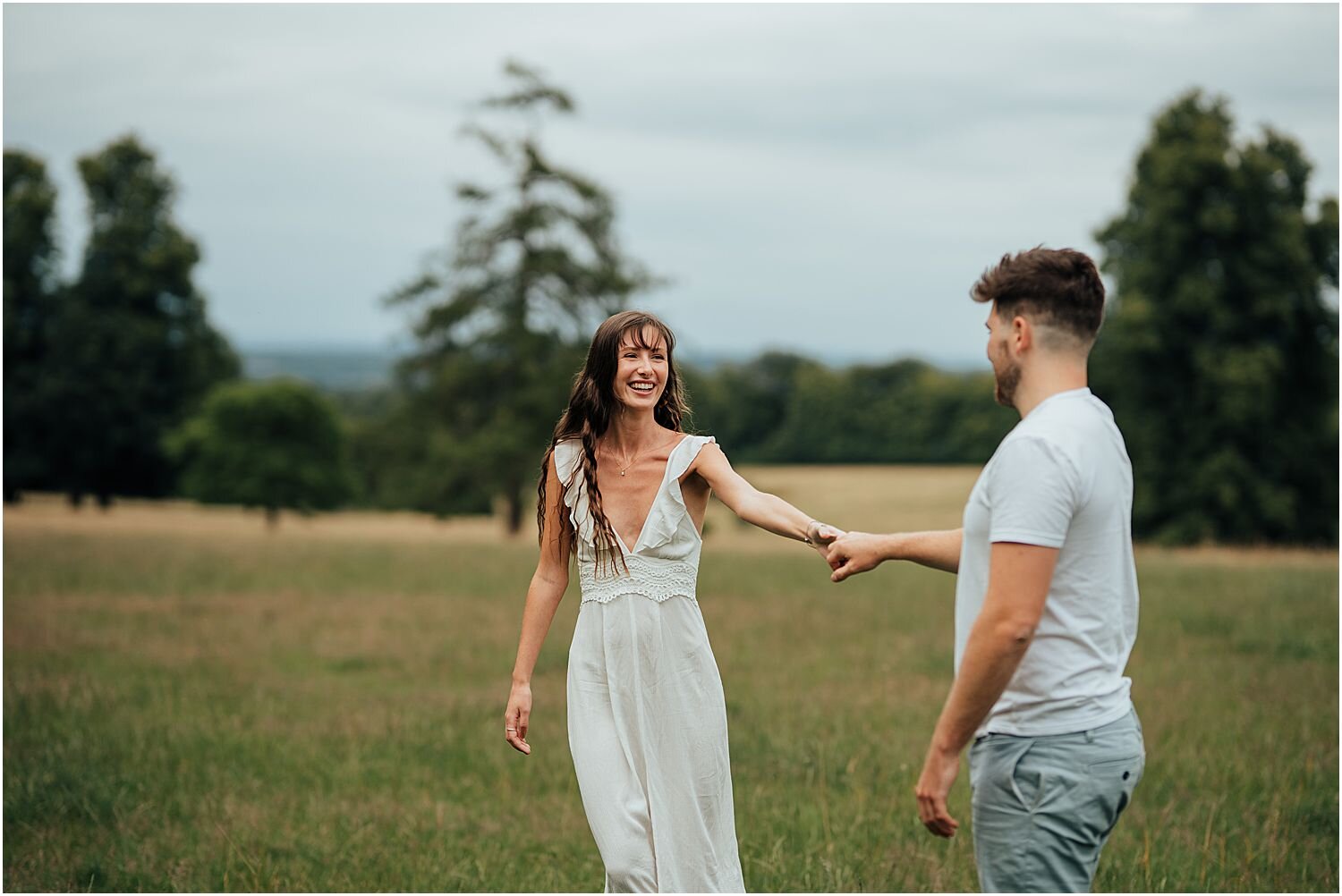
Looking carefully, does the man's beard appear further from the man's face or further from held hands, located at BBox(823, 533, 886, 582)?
held hands, located at BBox(823, 533, 886, 582)

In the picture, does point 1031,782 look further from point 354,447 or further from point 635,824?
point 354,447

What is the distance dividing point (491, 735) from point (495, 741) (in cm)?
23

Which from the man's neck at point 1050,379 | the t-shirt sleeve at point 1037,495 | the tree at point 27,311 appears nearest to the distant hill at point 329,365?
the tree at point 27,311

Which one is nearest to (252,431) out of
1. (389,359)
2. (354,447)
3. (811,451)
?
(354,447)

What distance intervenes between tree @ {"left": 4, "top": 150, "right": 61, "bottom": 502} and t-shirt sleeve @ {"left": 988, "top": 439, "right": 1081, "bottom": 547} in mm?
49962

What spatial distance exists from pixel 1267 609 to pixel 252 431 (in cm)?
4045

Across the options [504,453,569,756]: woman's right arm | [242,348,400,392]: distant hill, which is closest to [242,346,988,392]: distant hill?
[242,348,400,392]: distant hill

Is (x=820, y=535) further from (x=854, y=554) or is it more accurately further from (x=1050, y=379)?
(x=1050, y=379)

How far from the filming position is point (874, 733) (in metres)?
8.95

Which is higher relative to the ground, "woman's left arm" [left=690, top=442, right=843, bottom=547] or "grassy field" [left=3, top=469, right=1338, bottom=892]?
"woman's left arm" [left=690, top=442, right=843, bottom=547]

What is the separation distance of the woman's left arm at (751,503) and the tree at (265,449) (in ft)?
147

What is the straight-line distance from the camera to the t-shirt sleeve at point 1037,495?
9.91 feet

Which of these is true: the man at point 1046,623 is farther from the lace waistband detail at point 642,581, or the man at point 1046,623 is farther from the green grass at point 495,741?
the green grass at point 495,741

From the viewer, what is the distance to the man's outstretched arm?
3996 mm
